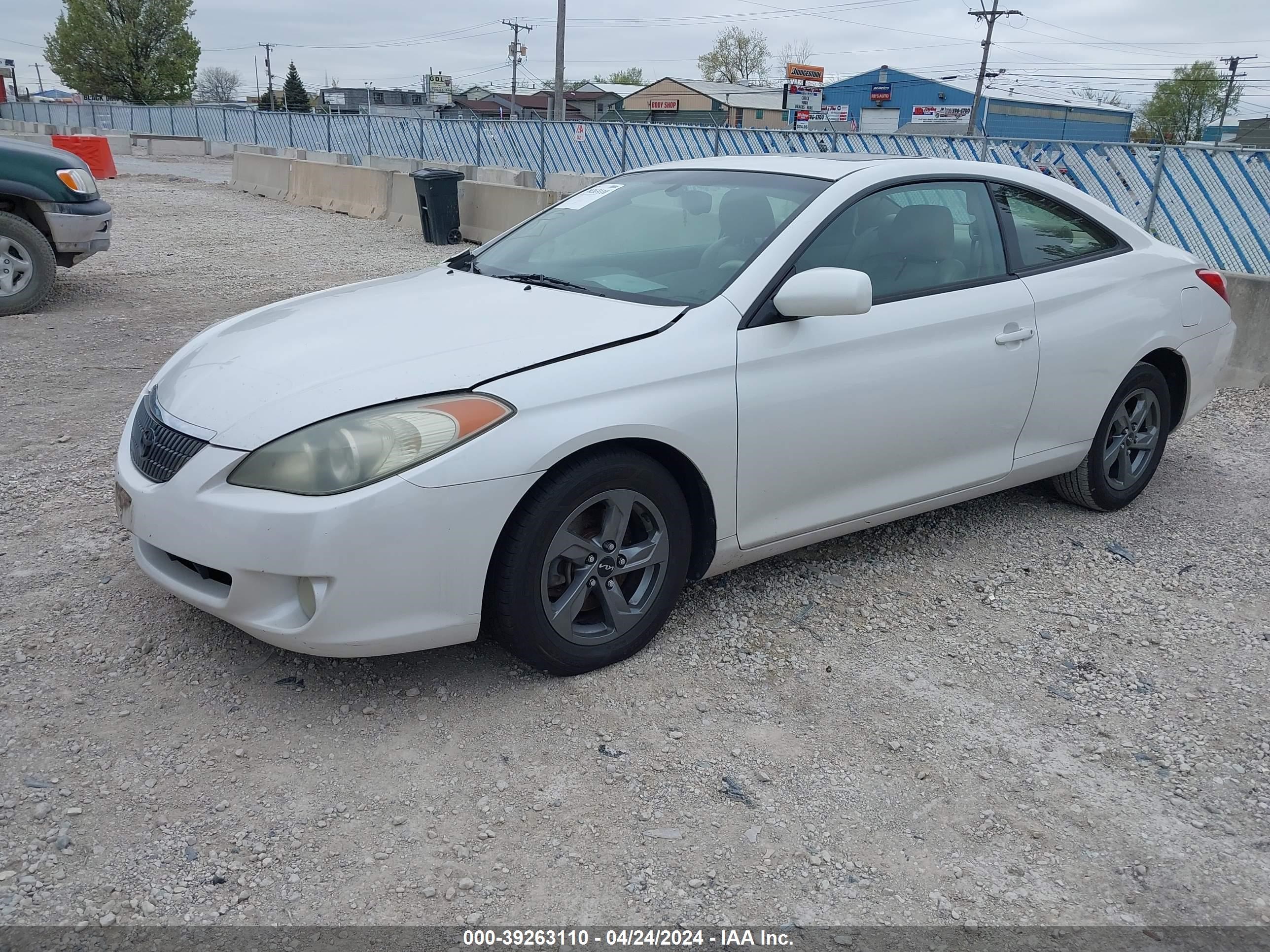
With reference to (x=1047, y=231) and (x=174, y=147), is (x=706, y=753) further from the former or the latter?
(x=174, y=147)

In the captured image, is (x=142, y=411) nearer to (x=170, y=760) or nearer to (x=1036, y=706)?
(x=170, y=760)

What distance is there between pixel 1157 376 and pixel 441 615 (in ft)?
11.9

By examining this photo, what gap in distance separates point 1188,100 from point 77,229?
8994cm

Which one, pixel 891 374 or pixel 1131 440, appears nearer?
pixel 891 374

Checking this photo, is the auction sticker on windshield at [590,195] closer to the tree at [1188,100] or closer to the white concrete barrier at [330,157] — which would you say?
the white concrete barrier at [330,157]

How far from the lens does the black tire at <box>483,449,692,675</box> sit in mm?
3086

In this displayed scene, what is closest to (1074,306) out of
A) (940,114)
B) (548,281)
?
(548,281)

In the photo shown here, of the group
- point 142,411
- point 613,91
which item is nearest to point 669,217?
point 142,411

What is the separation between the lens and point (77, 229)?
8742 mm

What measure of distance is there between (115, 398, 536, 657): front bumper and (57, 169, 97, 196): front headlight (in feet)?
22.6

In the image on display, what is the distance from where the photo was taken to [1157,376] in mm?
4918

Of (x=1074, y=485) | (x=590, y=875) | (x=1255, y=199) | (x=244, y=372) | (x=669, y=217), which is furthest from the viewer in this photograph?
(x=1255, y=199)

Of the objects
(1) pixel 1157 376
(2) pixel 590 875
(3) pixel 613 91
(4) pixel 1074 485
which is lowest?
(2) pixel 590 875

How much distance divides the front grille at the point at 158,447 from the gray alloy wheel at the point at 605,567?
1101mm
